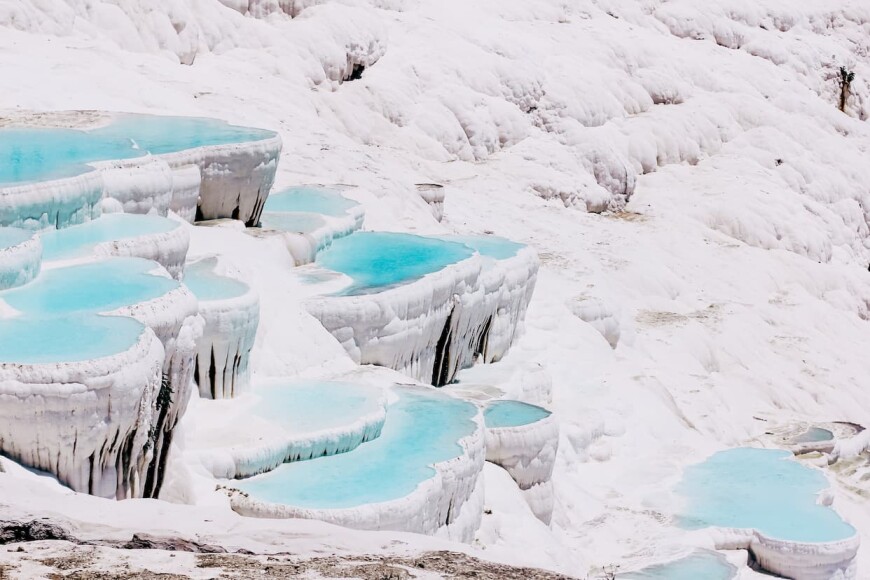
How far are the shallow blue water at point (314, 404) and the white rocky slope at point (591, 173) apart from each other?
550 millimetres

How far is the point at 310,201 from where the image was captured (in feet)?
51.0

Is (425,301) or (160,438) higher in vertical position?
(160,438)

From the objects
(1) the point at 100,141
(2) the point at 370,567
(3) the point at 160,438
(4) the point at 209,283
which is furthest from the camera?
(1) the point at 100,141

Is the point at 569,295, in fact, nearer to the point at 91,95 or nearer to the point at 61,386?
the point at 91,95

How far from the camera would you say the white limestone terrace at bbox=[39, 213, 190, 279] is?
9.78 m

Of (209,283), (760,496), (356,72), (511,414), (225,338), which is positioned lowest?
Answer: (760,496)

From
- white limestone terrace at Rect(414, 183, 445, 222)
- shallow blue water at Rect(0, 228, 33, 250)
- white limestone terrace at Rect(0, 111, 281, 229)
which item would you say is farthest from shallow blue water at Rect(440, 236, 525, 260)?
shallow blue water at Rect(0, 228, 33, 250)

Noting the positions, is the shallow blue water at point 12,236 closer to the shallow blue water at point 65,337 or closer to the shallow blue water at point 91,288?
the shallow blue water at point 91,288

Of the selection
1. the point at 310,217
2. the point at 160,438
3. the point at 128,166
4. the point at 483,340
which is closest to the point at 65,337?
the point at 160,438

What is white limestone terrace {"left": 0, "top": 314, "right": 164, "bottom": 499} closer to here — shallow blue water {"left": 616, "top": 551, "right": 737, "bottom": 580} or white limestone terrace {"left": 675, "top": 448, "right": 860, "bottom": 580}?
shallow blue water {"left": 616, "top": 551, "right": 737, "bottom": 580}

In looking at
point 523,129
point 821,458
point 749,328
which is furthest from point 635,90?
point 821,458

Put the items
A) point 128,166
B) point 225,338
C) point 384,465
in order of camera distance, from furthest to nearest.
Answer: point 128,166 < point 225,338 < point 384,465

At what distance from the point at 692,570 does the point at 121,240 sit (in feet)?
20.0

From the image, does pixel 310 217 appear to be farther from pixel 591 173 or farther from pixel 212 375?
pixel 591 173
